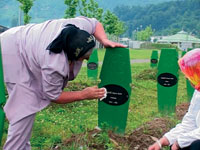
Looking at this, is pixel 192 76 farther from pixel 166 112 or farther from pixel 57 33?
pixel 166 112

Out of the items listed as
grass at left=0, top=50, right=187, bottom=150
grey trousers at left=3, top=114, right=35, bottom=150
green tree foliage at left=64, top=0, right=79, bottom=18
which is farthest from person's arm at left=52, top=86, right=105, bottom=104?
green tree foliage at left=64, top=0, right=79, bottom=18

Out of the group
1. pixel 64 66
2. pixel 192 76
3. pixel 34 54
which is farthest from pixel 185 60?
pixel 34 54

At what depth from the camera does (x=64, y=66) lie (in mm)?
2674

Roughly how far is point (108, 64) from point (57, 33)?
1411mm

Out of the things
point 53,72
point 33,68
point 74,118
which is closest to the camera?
point 53,72

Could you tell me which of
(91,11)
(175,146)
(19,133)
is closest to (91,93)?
(19,133)

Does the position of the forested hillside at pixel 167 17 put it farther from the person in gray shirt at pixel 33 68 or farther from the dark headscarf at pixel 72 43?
the dark headscarf at pixel 72 43

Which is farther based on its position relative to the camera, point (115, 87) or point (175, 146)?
point (115, 87)

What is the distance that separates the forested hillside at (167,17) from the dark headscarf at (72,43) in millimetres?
121765

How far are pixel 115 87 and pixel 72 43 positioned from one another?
156cm

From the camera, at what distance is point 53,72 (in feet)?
8.70

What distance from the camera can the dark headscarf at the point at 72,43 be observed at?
8.71ft

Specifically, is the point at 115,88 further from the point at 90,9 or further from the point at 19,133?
the point at 90,9

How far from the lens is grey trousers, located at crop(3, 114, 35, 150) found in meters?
2.90
